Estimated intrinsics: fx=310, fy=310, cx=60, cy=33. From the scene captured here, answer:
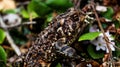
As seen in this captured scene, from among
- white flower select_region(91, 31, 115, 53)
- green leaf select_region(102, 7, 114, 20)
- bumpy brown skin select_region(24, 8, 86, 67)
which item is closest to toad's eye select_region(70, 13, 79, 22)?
bumpy brown skin select_region(24, 8, 86, 67)

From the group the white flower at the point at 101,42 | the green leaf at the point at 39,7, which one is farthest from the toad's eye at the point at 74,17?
the green leaf at the point at 39,7

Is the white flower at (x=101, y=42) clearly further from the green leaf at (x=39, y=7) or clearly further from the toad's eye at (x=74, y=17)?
the green leaf at (x=39, y=7)

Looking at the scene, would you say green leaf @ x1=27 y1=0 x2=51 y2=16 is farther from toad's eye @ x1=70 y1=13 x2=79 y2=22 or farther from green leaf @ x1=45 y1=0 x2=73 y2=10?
toad's eye @ x1=70 y1=13 x2=79 y2=22

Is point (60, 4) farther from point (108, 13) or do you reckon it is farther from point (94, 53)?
point (94, 53)

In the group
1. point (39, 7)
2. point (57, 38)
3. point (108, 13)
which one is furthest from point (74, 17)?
point (39, 7)

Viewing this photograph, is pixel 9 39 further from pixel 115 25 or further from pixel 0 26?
pixel 115 25

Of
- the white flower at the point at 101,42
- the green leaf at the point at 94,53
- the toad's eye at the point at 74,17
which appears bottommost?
the green leaf at the point at 94,53

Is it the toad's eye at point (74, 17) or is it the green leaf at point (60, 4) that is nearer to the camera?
the toad's eye at point (74, 17)
